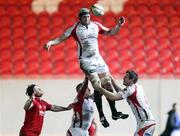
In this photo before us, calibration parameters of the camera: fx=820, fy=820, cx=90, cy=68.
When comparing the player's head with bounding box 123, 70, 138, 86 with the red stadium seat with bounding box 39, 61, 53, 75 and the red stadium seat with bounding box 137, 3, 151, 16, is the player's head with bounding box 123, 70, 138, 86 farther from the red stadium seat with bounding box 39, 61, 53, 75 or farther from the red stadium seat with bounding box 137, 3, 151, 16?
the red stadium seat with bounding box 137, 3, 151, 16

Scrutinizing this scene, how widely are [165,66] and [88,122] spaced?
419cm

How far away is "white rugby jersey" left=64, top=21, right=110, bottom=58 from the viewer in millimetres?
10203

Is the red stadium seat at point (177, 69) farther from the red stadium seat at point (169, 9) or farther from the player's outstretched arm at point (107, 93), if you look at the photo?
the player's outstretched arm at point (107, 93)

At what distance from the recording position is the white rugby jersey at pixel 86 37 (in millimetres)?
10203

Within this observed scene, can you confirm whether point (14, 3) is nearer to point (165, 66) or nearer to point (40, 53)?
point (40, 53)

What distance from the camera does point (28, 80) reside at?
14.7 m

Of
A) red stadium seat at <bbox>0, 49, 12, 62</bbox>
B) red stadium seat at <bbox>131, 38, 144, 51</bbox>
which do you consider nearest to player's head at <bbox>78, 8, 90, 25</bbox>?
red stadium seat at <bbox>0, 49, 12, 62</bbox>

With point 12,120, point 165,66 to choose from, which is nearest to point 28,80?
point 12,120

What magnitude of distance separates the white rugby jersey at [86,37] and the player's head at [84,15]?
0.24ft

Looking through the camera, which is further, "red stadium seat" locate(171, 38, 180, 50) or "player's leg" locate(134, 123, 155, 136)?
"red stadium seat" locate(171, 38, 180, 50)

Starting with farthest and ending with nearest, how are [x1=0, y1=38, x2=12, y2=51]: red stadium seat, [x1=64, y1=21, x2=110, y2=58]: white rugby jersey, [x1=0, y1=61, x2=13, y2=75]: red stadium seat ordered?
[x1=0, y1=38, x2=12, y2=51]: red stadium seat
[x1=0, y1=61, x2=13, y2=75]: red stadium seat
[x1=64, y1=21, x2=110, y2=58]: white rugby jersey

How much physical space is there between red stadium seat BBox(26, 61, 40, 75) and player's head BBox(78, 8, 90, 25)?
522cm

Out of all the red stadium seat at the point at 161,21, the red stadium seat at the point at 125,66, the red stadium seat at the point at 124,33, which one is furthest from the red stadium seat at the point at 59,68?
the red stadium seat at the point at 161,21

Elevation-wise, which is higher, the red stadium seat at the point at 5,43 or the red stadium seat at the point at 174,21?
the red stadium seat at the point at 174,21
